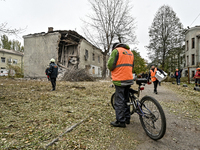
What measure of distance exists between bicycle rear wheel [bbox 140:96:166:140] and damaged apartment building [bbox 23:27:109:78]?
57.5 feet

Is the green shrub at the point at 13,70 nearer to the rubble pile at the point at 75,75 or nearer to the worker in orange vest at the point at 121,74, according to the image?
the rubble pile at the point at 75,75

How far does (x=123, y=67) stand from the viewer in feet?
8.96

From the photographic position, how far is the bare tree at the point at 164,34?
23.4m

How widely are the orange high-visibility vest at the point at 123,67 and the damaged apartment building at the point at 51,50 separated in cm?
1718

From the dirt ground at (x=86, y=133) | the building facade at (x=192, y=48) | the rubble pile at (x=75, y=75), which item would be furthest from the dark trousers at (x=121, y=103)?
the building facade at (x=192, y=48)

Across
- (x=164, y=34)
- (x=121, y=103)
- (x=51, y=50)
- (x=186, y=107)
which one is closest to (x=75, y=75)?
(x=51, y=50)

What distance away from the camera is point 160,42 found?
80.7 ft

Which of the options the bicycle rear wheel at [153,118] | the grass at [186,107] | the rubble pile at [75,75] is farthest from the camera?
the rubble pile at [75,75]

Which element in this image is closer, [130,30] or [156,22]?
[130,30]

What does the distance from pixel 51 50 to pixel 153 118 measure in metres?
20.3

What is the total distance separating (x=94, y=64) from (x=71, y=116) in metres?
25.2

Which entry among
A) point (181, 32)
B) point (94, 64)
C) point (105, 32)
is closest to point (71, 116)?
point (105, 32)

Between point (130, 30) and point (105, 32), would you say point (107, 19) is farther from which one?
point (130, 30)

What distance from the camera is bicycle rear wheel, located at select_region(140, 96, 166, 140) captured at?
215 centimetres
